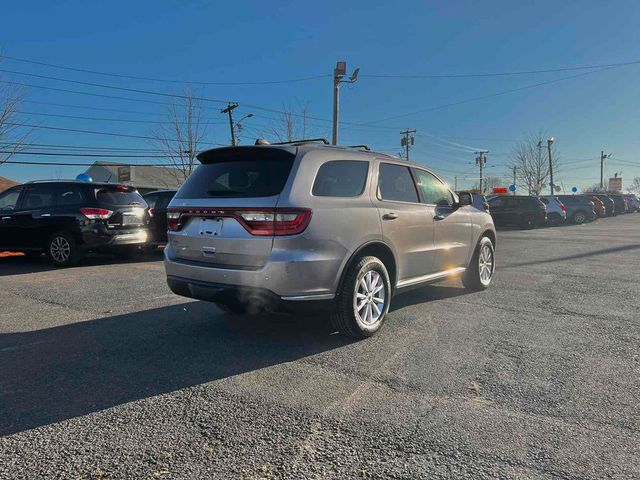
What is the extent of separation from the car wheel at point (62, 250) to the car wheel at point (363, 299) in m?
6.87

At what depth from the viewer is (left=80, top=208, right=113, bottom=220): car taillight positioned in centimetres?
922

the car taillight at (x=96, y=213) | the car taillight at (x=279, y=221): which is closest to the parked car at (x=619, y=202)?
the car taillight at (x=96, y=213)

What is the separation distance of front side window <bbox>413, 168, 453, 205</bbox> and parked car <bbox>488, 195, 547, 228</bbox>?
19.1 m

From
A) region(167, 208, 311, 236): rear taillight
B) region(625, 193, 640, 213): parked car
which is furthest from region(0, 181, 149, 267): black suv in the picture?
region(625, 193, 640, 213): parked car

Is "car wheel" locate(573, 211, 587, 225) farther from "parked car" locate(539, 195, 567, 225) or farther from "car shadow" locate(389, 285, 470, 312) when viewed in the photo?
"car shadow" locate(389, 285, 470, 312)

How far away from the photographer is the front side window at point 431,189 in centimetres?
573

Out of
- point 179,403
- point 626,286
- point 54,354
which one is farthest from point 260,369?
point 626,286

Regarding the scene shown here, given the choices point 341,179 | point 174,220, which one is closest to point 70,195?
point 174,220

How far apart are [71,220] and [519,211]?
20.5 metres

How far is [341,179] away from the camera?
14.9ft

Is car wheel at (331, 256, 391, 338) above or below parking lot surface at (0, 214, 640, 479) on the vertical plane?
above

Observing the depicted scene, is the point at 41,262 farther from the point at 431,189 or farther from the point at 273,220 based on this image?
the point at 431,189

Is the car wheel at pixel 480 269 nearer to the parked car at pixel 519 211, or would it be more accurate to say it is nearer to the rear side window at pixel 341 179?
the rear side window at pixel 341 179

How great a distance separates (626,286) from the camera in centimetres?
730
